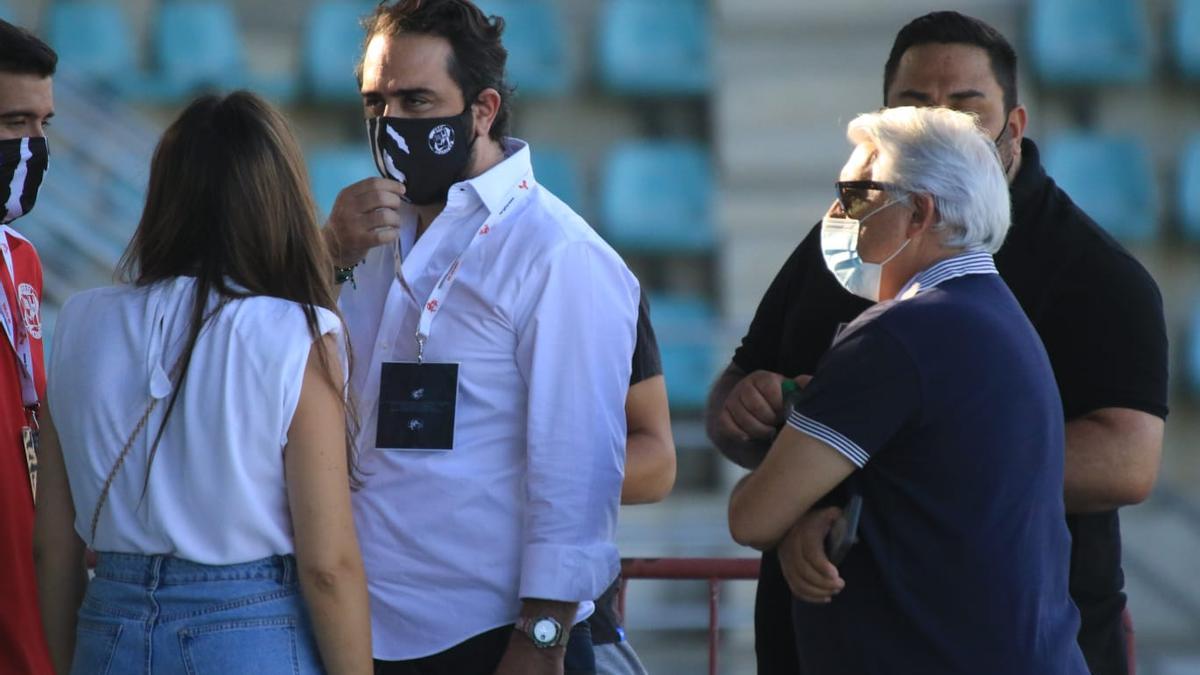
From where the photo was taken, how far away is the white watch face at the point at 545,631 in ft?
6.15

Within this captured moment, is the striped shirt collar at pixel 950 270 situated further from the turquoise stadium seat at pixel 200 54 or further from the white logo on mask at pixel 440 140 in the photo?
the turquoise stadium seat at pixel 200 54

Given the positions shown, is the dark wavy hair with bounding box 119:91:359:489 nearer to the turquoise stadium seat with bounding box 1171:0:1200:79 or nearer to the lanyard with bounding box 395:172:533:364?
the lanyard with bounding box 395:172:533:364

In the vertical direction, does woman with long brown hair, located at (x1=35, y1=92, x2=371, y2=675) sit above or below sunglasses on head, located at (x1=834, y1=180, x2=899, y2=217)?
below

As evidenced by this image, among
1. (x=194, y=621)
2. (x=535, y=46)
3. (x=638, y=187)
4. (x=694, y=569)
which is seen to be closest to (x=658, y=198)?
(x=638, y=187)

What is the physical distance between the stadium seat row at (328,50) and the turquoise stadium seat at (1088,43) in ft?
5.06

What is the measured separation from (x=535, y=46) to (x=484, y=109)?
4.79 m

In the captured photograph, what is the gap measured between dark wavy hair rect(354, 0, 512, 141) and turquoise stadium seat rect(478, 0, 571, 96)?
446 cm

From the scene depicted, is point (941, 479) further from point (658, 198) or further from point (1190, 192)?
point (1190, 192)

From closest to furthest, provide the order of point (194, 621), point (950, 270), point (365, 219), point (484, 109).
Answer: point (194, 621)
point (950, 270)
point (365, 219)
point (484, 109)

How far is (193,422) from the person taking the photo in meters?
1.73

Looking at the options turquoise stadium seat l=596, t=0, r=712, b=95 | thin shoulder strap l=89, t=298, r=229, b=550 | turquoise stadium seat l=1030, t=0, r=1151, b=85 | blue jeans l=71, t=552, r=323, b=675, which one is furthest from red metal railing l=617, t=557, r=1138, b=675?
turquoise stadium seat l=1030, t=0, r=1151, b=85

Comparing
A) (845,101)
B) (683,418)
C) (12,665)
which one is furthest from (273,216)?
(845,101)

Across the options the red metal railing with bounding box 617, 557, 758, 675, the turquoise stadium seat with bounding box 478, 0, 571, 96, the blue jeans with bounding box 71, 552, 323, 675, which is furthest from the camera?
the turquoise stadium seat with bounding box 478, 0, 571, 96

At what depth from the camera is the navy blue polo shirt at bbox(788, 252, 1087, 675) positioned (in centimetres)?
→ 173
